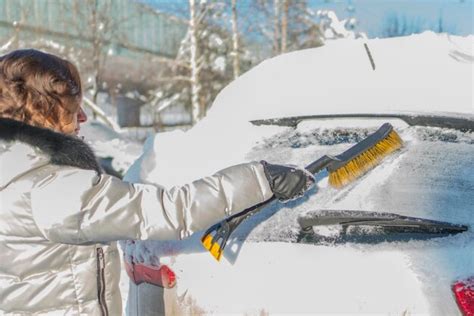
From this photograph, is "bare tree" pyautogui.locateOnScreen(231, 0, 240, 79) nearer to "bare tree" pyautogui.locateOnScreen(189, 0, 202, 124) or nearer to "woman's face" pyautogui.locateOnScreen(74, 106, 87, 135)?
"bare tree" pyautogui.locateOnScreen(189, 0, 202, 124)

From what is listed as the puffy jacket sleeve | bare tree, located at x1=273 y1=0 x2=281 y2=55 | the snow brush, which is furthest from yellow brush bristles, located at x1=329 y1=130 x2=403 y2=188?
bare tree, located at x1=273 y1=0 x2=281 y2=55

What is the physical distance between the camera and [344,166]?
88.0 inches

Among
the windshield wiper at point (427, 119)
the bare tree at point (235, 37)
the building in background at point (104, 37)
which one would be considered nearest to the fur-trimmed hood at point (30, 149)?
the windshield wiper at point (427, 119)

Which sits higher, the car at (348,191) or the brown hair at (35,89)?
the brown hair at (35,89)

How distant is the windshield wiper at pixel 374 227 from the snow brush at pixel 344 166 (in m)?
0.16

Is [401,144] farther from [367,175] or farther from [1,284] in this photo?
[1,284]

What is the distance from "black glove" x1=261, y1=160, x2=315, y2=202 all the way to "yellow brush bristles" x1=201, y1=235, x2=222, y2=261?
0.33 m

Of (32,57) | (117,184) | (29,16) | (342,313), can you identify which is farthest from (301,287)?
(29,16)

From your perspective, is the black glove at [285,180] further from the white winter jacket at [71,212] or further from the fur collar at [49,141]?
the fur collar at [49,141]

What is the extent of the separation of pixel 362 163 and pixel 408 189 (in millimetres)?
197

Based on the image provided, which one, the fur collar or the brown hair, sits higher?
the brown hair

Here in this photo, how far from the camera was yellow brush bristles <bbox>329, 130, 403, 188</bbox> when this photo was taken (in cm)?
225

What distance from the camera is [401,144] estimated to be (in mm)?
2365

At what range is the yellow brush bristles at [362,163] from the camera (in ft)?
7.39
